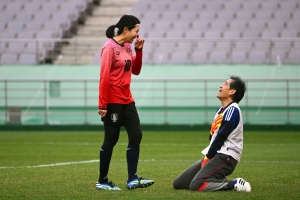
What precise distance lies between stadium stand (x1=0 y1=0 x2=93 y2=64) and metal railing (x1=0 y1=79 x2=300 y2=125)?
1790mm

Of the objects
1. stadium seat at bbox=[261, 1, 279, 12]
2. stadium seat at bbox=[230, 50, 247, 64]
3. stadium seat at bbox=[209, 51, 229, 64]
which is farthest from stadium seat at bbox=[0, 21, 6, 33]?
stadium seat at bbox=[261, 1, 279, 12]

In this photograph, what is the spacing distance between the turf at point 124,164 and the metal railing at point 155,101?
1.53 m

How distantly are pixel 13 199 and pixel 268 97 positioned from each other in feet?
51.0

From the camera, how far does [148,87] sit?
2338cm

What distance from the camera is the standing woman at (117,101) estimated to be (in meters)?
8.93

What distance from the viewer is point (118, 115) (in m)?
9.07

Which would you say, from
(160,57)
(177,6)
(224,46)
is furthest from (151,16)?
(224,46)

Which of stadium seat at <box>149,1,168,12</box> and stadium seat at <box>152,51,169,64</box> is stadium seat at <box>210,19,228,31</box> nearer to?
stadium seat at <box>152,51,169,64</box>

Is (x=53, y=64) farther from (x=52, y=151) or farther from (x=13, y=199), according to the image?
(x=13, y=199)

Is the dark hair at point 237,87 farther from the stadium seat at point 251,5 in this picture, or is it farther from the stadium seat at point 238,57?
the stadium seat at point 251,5

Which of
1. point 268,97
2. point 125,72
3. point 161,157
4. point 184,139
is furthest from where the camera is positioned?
point 268,97

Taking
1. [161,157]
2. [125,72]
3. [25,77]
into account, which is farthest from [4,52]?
[125,72]

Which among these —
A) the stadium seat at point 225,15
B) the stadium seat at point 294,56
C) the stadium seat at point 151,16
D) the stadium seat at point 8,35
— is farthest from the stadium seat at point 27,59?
the stadium seat at point 294,56

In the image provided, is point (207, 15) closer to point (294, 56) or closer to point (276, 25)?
point (276, 25)
